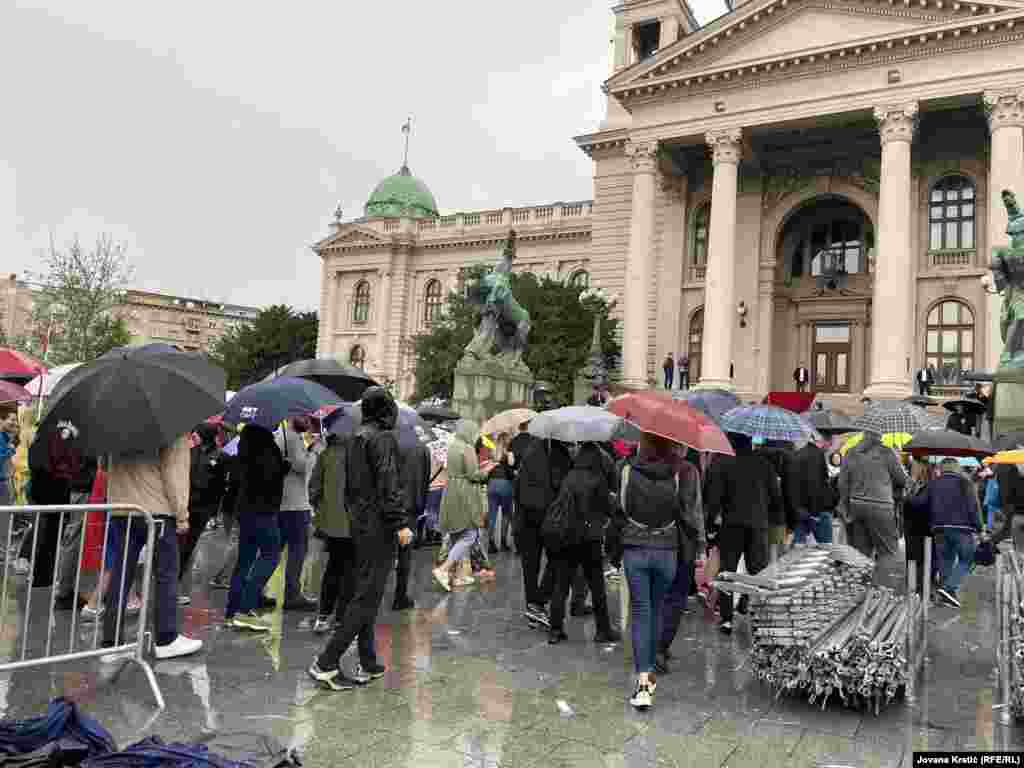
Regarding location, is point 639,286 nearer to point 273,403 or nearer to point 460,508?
point 460,508

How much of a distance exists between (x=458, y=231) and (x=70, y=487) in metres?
43.5

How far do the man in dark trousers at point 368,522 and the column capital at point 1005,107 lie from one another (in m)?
26.6

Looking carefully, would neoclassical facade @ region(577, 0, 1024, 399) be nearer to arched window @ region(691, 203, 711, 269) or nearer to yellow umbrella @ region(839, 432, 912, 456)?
arched window @ region(691, 203, 711, 269)

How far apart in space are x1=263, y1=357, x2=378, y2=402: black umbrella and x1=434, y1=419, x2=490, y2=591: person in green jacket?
1.30 metres

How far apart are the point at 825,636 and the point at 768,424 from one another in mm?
1925

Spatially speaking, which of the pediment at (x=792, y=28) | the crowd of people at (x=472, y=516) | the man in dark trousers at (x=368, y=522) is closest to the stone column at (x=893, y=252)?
the pediment at (x=792, y=28)

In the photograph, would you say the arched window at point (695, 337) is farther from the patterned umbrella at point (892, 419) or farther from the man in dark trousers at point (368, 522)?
the man in dark trousers at point (368, 522)

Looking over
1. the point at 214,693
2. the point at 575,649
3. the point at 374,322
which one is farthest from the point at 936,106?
the point at 374,322

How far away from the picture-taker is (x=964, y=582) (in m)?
10.1

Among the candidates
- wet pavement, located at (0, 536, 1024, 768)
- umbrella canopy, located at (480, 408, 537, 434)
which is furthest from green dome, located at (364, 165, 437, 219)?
wet pavement, located at (0, 536, 1024, 768)

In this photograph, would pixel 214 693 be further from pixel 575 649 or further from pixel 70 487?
pixel 70 487

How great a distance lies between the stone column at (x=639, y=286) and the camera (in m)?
30.0

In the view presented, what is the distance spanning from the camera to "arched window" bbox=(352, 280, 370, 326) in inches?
→ 2079

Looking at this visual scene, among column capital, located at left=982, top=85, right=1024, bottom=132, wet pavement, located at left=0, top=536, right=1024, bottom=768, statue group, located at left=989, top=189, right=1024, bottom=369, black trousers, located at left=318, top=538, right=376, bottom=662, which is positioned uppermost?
column capital, located at left=982, top=85, right=1024, bottom=132
